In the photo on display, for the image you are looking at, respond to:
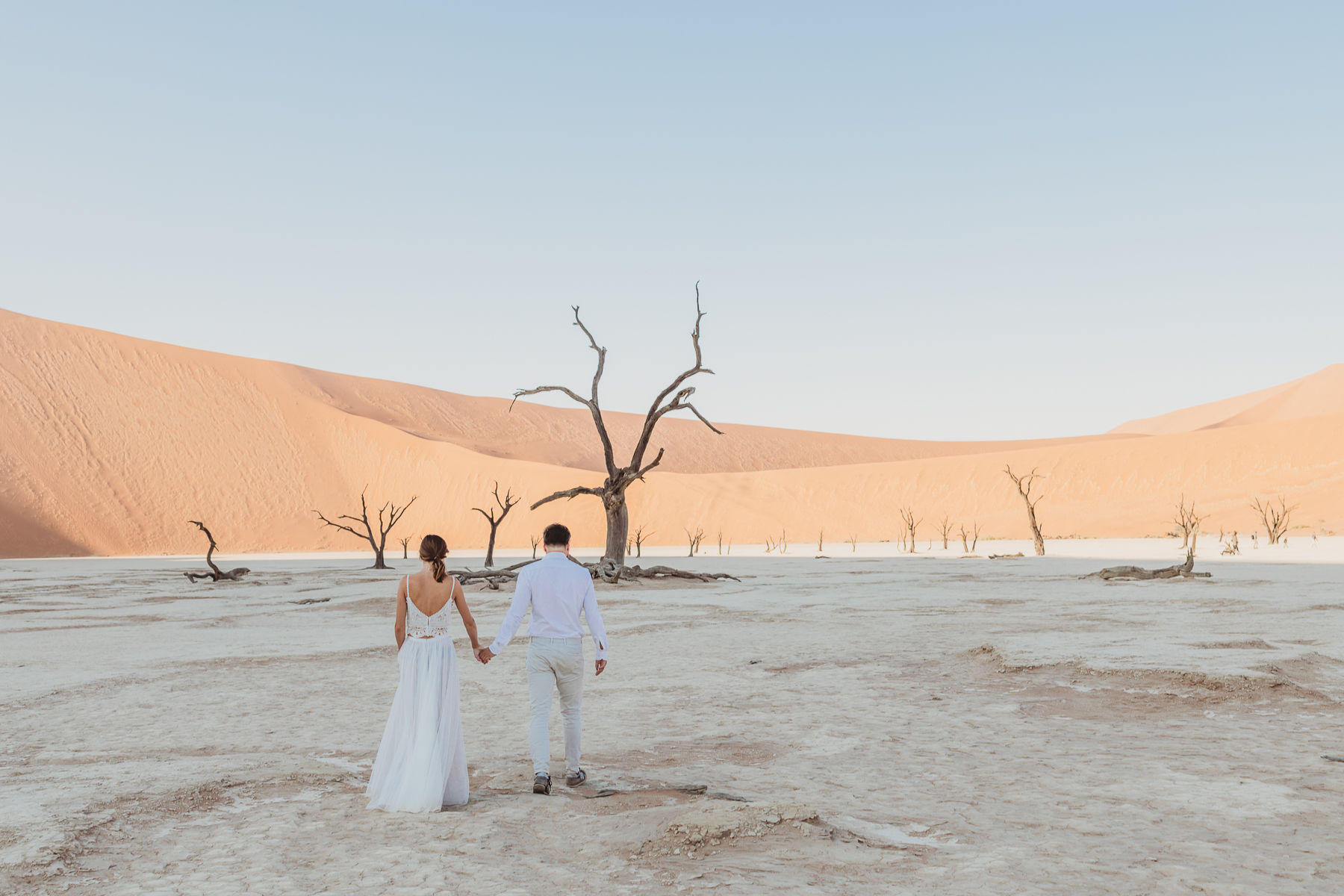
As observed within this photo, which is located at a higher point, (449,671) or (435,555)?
(435,555)

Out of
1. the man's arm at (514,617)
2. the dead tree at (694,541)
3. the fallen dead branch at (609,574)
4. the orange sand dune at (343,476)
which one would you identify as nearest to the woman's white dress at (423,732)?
the man's arm at (514,617)

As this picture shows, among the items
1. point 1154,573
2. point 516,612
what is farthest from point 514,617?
point 1154,573

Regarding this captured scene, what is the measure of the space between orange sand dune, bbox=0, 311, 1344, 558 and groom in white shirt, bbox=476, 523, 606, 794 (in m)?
61.9

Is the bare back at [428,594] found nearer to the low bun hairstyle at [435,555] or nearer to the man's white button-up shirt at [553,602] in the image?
the low bun hairstyle at [435,555]

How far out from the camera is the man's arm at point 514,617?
230 inches

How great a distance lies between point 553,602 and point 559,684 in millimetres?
493

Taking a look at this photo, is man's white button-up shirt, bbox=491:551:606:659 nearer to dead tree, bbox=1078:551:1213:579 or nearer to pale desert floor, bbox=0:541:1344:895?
pale desert floor, bbox=0:541:1344:895

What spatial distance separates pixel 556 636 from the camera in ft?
19.5

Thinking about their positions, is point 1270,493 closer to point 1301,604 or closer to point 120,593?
point 1301,604

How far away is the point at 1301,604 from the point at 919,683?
32.6ft

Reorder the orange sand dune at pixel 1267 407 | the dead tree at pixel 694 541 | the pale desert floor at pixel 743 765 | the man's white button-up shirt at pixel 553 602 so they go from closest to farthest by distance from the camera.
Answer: the pale desert floor at pixel 743 765 → the man's white button-up shirt at pixel 553 602 → the dead tree at pixel 694 541 → the orange sand dune at pixel 1267 407

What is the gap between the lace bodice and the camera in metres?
5.62

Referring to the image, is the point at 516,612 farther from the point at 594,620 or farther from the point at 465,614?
the point at 594,620

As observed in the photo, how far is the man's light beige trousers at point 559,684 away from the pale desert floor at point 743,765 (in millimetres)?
277
